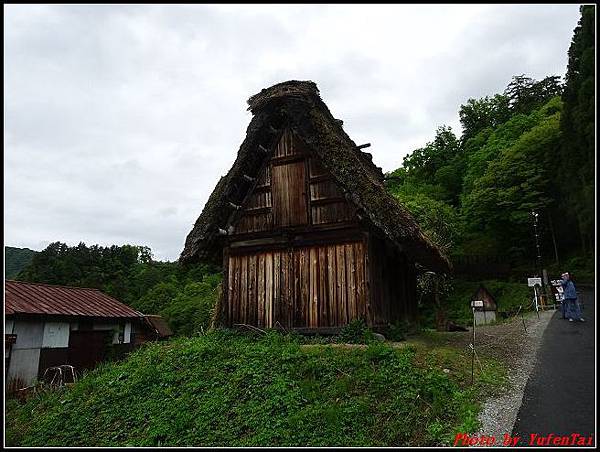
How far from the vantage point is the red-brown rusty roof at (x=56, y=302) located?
17.1 metres

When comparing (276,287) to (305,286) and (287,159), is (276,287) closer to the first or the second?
(305,286)

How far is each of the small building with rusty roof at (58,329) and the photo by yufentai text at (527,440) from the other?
16357mm

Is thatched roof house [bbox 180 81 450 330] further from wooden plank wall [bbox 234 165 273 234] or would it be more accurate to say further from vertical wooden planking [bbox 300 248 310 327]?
vertical wooden planking [bbox 300 248 310 327]

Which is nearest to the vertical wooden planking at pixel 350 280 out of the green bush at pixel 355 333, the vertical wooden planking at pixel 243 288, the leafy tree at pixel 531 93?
the green bush at pixel 355 333

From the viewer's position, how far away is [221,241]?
1213 cm

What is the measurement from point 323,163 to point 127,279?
1606 inches

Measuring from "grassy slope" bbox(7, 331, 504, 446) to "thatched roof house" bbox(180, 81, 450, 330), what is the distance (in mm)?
2802

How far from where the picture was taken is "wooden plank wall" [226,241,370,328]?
1016cm

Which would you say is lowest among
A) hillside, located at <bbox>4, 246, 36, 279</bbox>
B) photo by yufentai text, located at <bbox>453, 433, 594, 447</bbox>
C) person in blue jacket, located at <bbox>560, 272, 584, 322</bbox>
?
photo by yufentai text, located at <bbox>453, 433, 594, 447</bbox>

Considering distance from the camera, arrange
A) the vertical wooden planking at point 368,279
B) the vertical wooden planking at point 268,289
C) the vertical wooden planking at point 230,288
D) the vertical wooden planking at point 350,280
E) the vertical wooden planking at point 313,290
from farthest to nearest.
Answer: the vertical wooden planking at point 230,288 → the vertical wooden planking at point 268,289 → the vertical wooden planking at point 313,290 → the vertical wooden planking at point 350,280 → the vertical wooden planking at point 368,279

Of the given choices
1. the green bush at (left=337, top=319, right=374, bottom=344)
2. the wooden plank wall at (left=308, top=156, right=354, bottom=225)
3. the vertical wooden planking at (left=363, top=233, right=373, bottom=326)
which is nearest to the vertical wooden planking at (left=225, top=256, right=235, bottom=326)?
the wooden plank wall at (left=308, top=156, right=354, bottom=225)

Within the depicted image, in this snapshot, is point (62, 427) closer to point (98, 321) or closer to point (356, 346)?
point (356, 346)

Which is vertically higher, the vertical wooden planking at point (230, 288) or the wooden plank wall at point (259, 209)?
the wooden plank wall at point (259, 209)

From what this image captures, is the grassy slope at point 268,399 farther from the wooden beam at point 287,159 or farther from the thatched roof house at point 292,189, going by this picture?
the wooden beam at point 287,159
